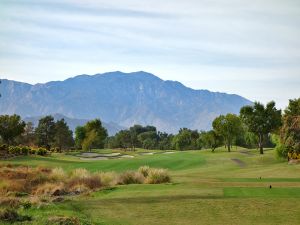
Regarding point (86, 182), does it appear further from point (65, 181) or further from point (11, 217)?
point (11, 217)

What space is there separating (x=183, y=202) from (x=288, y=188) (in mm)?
8678

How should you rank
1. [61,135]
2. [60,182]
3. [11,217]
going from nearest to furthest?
1. [11,217]
2. [60,182]
3. [61,135]

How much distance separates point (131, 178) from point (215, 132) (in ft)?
167

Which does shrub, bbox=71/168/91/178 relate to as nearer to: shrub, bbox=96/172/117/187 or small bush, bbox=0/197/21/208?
shrub, bbox=96/172/117/187

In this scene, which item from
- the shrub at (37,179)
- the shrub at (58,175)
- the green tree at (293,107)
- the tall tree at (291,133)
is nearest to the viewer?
the shrub at (37,179)

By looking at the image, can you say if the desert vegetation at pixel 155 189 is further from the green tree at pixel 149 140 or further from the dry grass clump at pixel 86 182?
the green tree at pixel 149 140

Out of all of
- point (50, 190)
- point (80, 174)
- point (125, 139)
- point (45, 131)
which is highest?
point (45, 131)

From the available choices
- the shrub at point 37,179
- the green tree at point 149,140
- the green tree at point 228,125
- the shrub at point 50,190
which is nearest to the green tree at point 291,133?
the green tree at point 228,125

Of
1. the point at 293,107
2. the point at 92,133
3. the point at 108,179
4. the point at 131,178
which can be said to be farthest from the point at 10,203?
the point at 92,133

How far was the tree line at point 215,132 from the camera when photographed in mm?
57000

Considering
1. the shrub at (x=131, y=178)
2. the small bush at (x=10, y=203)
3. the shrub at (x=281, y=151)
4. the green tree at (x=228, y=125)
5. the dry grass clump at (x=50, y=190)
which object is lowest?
the dry grass clump at (x=50, y=190)

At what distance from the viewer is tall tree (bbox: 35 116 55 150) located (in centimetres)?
11444

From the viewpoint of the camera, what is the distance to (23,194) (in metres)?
28.2

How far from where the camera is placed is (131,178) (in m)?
35.8
